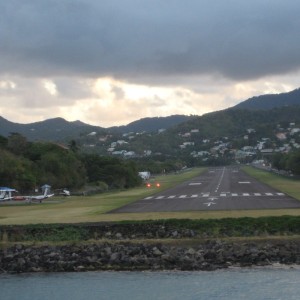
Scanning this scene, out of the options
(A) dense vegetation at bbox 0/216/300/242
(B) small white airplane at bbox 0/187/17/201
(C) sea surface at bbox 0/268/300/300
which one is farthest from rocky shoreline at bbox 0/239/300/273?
(B) small white airplane at bbox 0/187/17/201

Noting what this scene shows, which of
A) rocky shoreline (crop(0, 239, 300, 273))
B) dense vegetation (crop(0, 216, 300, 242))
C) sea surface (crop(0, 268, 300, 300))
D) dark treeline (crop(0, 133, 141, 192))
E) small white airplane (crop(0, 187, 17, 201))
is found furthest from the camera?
dark treeline (crop(0, 133, 141, 192))

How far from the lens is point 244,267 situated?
81.7 feet

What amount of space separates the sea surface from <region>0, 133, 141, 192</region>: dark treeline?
4902 centimetres

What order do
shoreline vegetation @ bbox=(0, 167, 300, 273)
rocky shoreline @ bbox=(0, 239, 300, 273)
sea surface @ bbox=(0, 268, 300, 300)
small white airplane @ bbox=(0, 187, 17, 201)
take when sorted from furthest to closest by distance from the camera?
A: small white airplane @ bbox=(0, 187, 17, 201) → shoreline vegetation @ bbox=(0, 167, 300, 273) → rocky shoreline @ bbox=(0, 239, 300, 273) → sea surface @ bbox=(0, 268, 300, 300)

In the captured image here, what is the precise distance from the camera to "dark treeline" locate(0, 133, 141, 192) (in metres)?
73.3

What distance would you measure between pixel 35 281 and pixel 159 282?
495 cm

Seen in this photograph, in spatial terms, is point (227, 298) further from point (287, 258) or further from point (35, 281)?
point (35, 281)

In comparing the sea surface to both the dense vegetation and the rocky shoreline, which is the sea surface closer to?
the rocky shoreline

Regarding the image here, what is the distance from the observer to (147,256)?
87.3ft

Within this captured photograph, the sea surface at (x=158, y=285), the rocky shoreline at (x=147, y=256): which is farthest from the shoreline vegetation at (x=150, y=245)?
the sea surface at (x=158, y=285)

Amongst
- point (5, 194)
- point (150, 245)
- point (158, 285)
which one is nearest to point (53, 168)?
point (5, 194)

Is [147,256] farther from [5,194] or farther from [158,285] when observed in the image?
[5,194]

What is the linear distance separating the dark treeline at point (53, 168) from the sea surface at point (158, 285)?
4902 cm

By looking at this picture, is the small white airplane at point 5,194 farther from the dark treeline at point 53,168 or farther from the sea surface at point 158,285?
the sea surface at point 158,285
